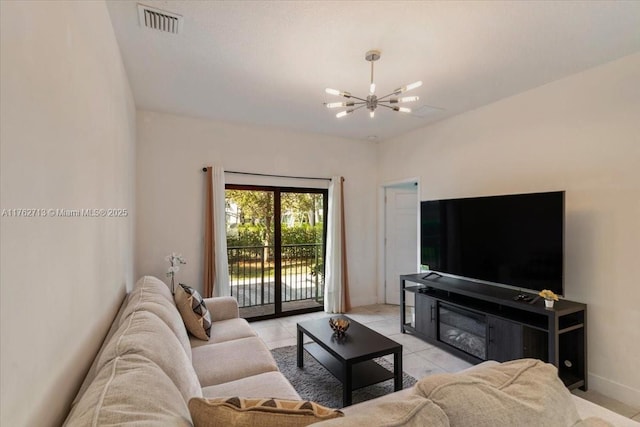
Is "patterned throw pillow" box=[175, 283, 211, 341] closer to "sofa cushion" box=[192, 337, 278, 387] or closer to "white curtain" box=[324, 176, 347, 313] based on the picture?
"sofa cushion" box=[192, 337, 278, 387]

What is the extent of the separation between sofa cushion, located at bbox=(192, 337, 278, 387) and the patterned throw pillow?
193 millimetres

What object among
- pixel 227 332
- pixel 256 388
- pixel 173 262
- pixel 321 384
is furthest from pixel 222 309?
pixel 256 388

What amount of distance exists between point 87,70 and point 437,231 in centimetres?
347

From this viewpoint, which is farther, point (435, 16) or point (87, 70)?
point (435, 16)

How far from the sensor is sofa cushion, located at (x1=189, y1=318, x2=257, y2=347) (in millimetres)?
2539

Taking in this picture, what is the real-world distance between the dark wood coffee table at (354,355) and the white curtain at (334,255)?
1891 millimetres

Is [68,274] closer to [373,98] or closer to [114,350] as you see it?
[114,350]

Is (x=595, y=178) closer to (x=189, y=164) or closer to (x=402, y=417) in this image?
(x=402, y=417)

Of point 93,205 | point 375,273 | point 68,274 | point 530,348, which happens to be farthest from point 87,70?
point 375,273

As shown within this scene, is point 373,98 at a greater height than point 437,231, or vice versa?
point 373,98

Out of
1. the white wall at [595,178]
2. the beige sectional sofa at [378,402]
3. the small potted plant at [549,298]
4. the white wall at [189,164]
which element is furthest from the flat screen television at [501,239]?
the white wall at [189,164]

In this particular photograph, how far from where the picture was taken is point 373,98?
258cm

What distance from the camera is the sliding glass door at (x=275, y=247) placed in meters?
4.42

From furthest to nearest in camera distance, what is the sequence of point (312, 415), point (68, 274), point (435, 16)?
point (435, 16)
point (68, 274)
point (312, 415)
